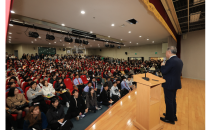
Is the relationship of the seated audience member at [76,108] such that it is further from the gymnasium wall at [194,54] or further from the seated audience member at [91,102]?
the gymnasium wall at [194,54]

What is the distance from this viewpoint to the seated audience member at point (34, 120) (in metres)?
2.23

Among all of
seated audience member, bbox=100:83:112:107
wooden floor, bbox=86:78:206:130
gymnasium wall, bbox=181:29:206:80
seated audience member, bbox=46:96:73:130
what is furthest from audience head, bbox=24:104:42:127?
gymnasium wall, bbox=181:29:206:80

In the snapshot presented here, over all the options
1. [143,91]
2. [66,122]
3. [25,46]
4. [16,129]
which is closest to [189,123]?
[143,91]

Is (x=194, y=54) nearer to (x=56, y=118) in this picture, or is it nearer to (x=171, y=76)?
(x=171, y=76)

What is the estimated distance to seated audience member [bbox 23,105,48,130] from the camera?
223cm

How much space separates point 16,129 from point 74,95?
1687mm

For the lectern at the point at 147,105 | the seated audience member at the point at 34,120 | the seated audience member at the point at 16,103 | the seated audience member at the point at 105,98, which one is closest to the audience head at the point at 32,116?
the seated audience member at the point at 34,120

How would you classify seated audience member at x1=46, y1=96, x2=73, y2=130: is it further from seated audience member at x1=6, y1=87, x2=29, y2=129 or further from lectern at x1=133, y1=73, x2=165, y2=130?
lectern at x1=133, y1=73, x2=165, y2=130

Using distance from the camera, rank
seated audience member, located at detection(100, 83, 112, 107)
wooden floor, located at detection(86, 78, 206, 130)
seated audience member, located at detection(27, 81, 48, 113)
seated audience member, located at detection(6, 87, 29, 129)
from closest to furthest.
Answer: wooden floor, located at detection(86, 78, 206, 130), seated audience member, located at detection(6, 87, 29, 129), seated audience member, located at detection(27, 81, 48, 113), seated audience member, located at detection(100, 83, 112, 107)

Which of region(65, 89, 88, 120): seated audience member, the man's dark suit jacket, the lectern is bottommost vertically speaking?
region(65, 89, 88, 120): seated audience member

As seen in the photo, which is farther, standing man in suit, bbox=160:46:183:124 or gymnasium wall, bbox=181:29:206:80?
gymnasium wall, bbox=181:29:206:80

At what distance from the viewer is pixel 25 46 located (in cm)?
1459
